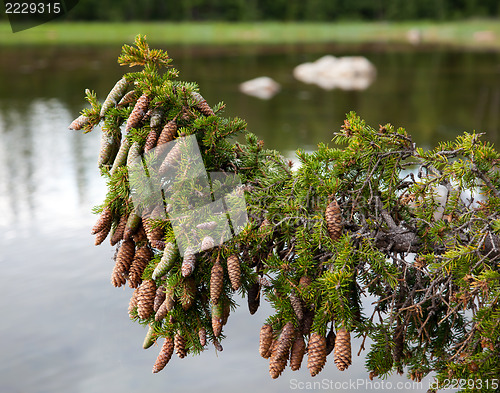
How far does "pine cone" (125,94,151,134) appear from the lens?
124 cm

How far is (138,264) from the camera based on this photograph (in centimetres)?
127

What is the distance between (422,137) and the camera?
14.5 feet

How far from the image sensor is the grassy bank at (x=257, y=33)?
13352mm

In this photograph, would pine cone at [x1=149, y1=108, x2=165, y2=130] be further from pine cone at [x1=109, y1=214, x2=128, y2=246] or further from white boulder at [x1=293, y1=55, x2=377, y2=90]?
white boulder at [x1=293, y1=55, x2=377, y2=90]

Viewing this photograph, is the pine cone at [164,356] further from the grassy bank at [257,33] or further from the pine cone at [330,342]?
the grassy bank at [257,33]

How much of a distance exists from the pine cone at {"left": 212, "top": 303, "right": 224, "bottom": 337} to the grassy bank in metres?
12.1

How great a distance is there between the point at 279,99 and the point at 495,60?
5.51 meters

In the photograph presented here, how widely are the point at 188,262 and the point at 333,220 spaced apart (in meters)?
0.31

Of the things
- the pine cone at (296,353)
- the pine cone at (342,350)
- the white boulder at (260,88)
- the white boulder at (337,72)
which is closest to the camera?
the pine cone at (342,350)

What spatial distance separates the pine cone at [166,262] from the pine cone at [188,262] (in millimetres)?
29

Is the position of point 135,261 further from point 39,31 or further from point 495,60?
point 39,31

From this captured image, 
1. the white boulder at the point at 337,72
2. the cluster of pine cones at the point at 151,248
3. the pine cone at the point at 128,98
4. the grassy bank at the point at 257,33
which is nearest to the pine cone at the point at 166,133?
the cluster of pine cones at the point at 151,248

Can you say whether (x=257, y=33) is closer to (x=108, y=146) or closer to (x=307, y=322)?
(x=108, y=146)

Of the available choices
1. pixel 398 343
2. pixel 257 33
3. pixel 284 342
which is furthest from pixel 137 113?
pixel 257 33
